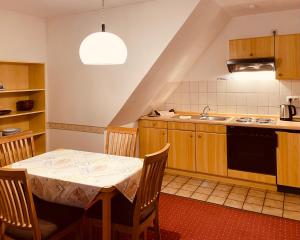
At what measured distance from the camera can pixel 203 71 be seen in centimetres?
449

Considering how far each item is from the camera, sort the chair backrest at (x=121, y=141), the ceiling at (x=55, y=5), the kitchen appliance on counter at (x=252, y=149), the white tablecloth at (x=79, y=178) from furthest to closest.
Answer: the kitchen appliance on counter at (x=252, y=149) → the ceiling at (x=55, y=5) → the chair backrest at (x=121, y=141) → the white tablecloth at (x=79, y=178)

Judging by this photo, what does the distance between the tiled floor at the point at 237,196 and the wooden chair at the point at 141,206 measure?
140cm

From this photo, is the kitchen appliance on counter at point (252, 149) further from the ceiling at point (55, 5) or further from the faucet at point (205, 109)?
the ceiling at point (55, 5)

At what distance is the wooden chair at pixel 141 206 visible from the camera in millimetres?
1991

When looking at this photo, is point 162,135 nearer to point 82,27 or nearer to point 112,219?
point 82,27

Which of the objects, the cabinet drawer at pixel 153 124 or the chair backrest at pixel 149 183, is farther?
the cabinet drawer at pixel 153 124

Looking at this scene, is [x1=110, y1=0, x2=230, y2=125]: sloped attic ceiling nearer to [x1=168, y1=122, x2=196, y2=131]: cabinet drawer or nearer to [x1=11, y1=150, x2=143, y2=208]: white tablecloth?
[x1=168, y1=122, x2=196, y2=131]: cabinet drawer

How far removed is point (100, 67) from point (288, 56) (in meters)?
2.41

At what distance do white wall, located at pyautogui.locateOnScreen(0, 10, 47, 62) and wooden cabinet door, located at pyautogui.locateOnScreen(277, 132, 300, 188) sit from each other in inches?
135

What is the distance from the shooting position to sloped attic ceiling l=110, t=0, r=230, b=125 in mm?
3408

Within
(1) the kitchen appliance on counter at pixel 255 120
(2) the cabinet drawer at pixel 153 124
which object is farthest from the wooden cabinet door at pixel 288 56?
(2) the cabinet drawer at pixel 153 124

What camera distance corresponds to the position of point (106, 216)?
1.97 metres

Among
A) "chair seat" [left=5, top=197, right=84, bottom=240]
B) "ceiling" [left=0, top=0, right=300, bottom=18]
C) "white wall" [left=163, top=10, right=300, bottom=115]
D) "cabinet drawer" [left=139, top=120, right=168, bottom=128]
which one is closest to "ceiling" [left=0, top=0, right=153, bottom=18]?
"ceiling" [left=0, top=0, right=300, bottom=18]

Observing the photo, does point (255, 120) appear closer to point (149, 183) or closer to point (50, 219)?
point (149, 183)
